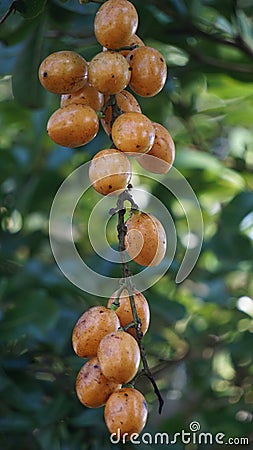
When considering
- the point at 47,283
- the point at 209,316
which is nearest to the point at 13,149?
the point at 47,283

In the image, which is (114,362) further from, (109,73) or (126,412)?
(109,73)

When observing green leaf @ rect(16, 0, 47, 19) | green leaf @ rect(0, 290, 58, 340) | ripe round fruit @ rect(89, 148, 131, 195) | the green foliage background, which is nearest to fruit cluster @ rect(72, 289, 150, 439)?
ripe round fruit @ rect(89, 148, 131, 195)

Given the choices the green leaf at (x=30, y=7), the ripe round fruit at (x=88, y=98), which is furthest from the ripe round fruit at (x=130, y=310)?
the green leaf at (x=30, y=7)

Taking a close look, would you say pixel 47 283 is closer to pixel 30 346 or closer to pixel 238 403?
pixel 30 346

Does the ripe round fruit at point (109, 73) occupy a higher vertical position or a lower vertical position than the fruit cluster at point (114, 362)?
higher

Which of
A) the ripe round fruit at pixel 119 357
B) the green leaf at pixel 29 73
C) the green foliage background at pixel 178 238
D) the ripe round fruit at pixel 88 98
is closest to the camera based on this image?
the ripe round fruit at pixel 119 357

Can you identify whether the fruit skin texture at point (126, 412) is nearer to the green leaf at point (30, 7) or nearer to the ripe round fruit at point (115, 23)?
the ripe round fruit at point (115, 23)
